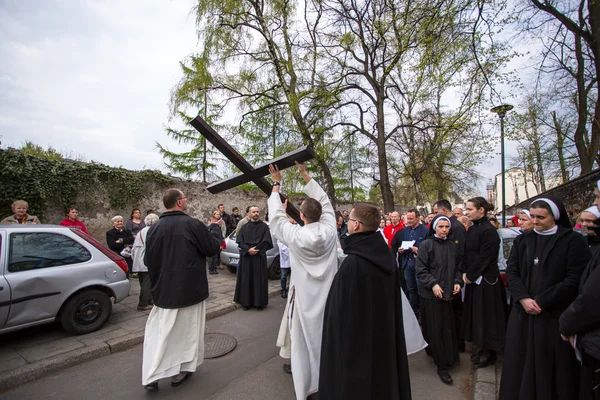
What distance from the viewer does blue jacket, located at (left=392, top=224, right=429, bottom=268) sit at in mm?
5531

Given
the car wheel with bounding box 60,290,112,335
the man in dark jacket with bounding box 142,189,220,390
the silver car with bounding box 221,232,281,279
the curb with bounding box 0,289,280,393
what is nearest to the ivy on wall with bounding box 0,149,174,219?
the silver car with bounding box 221,232,281,279

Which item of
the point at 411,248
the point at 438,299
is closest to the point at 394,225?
the point at 411,248

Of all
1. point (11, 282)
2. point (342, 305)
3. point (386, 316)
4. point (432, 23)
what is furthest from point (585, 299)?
point (432, 23)

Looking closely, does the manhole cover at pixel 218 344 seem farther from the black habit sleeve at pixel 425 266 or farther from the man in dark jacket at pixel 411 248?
the man in dark jacket at pixel 411 248

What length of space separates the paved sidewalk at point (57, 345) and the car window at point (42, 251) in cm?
107

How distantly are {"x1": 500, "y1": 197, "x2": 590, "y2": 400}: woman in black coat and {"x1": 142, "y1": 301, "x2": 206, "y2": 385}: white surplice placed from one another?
118 inches

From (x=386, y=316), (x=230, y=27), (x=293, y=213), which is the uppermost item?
(x=230, y=27)

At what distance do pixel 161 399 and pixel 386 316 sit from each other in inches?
98.7

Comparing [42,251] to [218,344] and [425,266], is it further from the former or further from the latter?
[425,266]

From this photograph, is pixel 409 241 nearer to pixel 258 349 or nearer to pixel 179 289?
pixel 258 349

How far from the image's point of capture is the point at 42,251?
4.38 metres

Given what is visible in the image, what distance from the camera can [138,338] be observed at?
457 cm

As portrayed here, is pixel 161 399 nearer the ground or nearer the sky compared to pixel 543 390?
nearer the ground

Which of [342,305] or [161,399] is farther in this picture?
[161,399]
